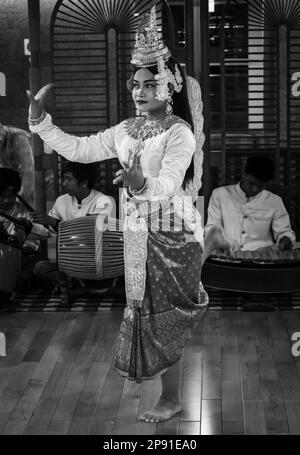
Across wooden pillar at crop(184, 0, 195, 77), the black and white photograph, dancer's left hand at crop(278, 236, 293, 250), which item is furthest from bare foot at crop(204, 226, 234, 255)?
wooden pillar at crop(184, 0, 195, 77)

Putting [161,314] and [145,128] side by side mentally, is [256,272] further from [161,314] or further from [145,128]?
[145,128]

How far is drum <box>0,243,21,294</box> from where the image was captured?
5.47 metres

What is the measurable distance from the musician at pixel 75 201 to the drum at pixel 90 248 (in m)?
0.16

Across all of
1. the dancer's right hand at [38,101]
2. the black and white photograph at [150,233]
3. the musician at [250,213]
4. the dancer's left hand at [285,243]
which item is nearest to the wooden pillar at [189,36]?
the black and white photograph at [150,233]

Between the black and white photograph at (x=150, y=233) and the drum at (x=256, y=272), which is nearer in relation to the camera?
the black and white photograph at (x=150, y=233)

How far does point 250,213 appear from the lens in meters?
5.69

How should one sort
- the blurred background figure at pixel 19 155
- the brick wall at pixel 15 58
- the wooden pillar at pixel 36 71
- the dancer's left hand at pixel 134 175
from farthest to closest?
the brick wall at pixel 15 58, the blurred background figure at pixel 19 155, the wooden pillar at pixel 36 71, the dancer's left hand at pixel 134 175

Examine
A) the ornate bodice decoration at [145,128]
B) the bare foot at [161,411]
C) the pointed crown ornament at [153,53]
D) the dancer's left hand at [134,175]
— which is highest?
the pointed crown ornament at [153,53]

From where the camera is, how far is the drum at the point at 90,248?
5.53m

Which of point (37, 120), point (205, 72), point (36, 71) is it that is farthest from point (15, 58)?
point (37, 120)

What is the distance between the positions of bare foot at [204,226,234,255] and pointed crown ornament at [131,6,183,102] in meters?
1.68

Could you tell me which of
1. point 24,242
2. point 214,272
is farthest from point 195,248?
Result: point 24,242

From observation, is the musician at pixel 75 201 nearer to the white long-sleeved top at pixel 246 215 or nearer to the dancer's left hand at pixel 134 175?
the white long-sleeved top at pixel 246 215

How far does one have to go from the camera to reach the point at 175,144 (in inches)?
139
